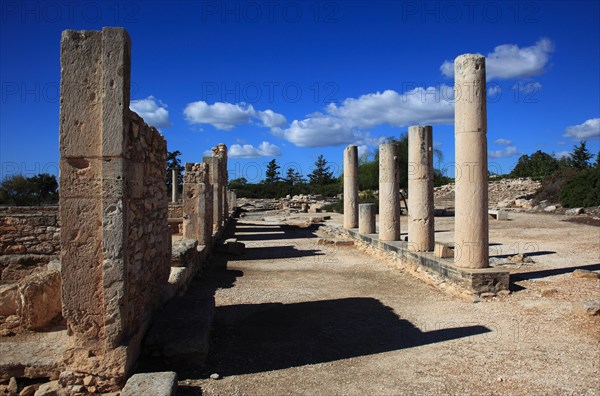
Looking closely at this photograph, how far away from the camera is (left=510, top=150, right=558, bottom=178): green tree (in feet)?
146

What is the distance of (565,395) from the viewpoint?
164 inches

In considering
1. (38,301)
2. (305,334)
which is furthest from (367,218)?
(38,301)

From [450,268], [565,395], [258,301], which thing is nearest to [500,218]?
[450,268]

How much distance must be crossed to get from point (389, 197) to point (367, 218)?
205 centimetres

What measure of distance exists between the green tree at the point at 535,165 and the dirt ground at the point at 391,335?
3825 centimetres

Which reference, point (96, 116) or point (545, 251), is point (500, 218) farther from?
point (96, 116)

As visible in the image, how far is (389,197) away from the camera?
12984 mm

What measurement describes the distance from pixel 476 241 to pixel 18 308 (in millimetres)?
7140

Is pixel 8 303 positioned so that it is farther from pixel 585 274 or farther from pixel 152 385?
pixel 585 274

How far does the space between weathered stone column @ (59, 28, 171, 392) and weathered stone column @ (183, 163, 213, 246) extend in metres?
7.64

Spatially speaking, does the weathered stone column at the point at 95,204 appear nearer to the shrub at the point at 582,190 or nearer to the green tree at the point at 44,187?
the shrub at the point at 582,190

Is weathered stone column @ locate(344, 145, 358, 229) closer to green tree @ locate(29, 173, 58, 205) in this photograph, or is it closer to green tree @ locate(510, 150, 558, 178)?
green tree @ locate(29, 173, 58, 205)

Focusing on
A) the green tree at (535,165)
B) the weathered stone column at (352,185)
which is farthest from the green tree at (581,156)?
the weathered stone column at (352,185)

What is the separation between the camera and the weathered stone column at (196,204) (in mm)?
11836
